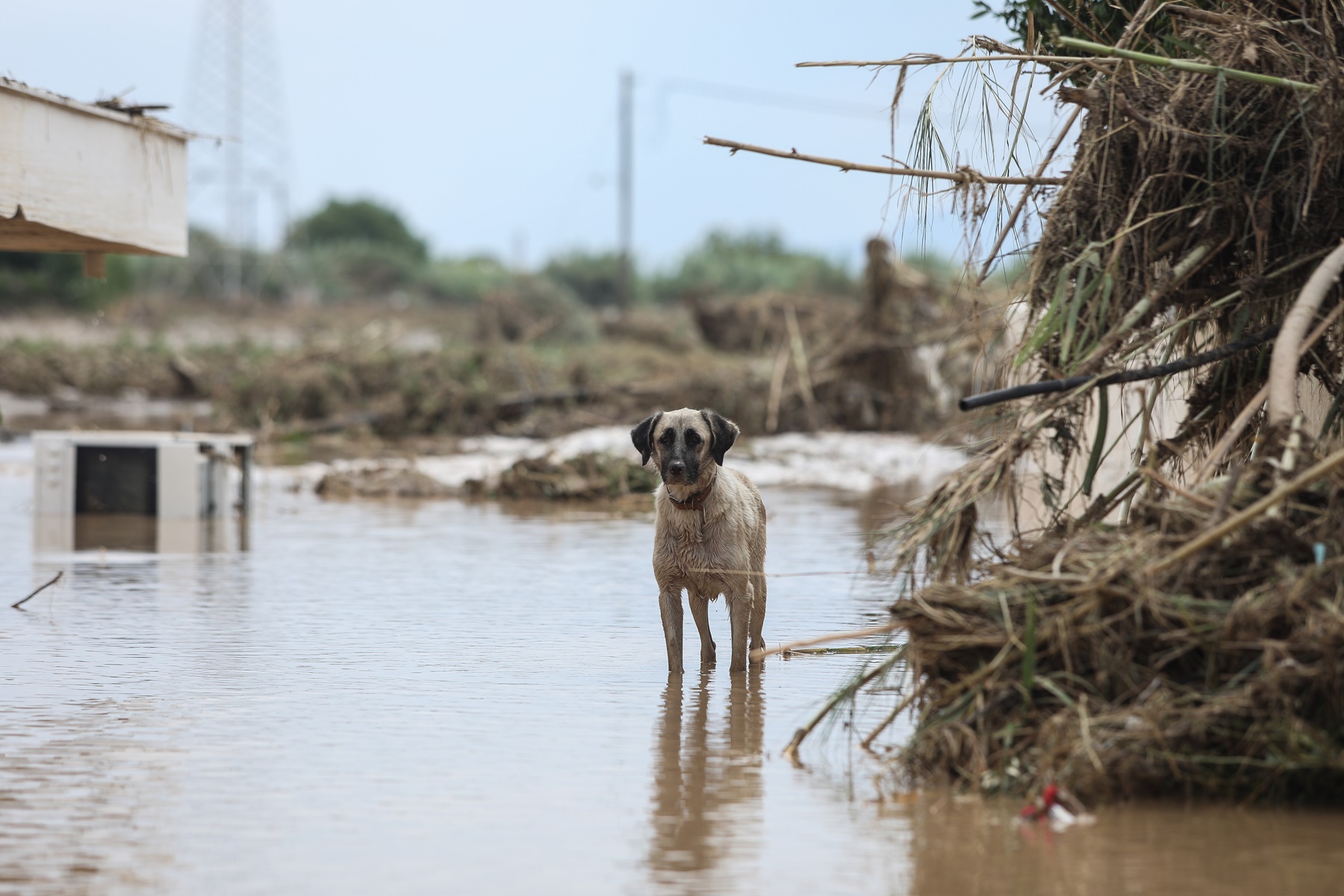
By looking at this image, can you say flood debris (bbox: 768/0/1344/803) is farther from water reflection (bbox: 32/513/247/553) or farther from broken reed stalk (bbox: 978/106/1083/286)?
water reflection (bbox: 32/513/247/553)

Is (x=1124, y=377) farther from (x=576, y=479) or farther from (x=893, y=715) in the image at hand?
(x=576, y=479)

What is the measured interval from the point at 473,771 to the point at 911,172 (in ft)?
10.9

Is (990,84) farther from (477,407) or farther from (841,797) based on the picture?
(477,407)

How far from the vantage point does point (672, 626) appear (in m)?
8.92

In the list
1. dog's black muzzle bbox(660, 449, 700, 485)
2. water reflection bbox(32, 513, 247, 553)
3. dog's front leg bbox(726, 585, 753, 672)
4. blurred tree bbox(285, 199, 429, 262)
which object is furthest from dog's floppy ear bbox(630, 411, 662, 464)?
blurred tree bbox(285, 199, 429, 262)

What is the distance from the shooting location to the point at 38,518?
17516 mm

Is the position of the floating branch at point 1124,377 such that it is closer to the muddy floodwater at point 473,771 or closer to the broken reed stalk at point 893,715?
the broken reed stalk at point 893,715

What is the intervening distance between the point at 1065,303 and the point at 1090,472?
30.6 inches

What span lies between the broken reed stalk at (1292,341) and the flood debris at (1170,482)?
0.01 m

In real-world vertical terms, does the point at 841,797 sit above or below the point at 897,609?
below

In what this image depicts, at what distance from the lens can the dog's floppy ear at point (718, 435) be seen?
9.09 meters

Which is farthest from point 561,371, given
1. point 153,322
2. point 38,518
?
point 153,322

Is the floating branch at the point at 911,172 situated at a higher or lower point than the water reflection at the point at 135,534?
higher

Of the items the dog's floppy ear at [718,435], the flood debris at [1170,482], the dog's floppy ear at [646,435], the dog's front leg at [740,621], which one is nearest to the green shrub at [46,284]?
the dog's floppy ear at [646,435]
